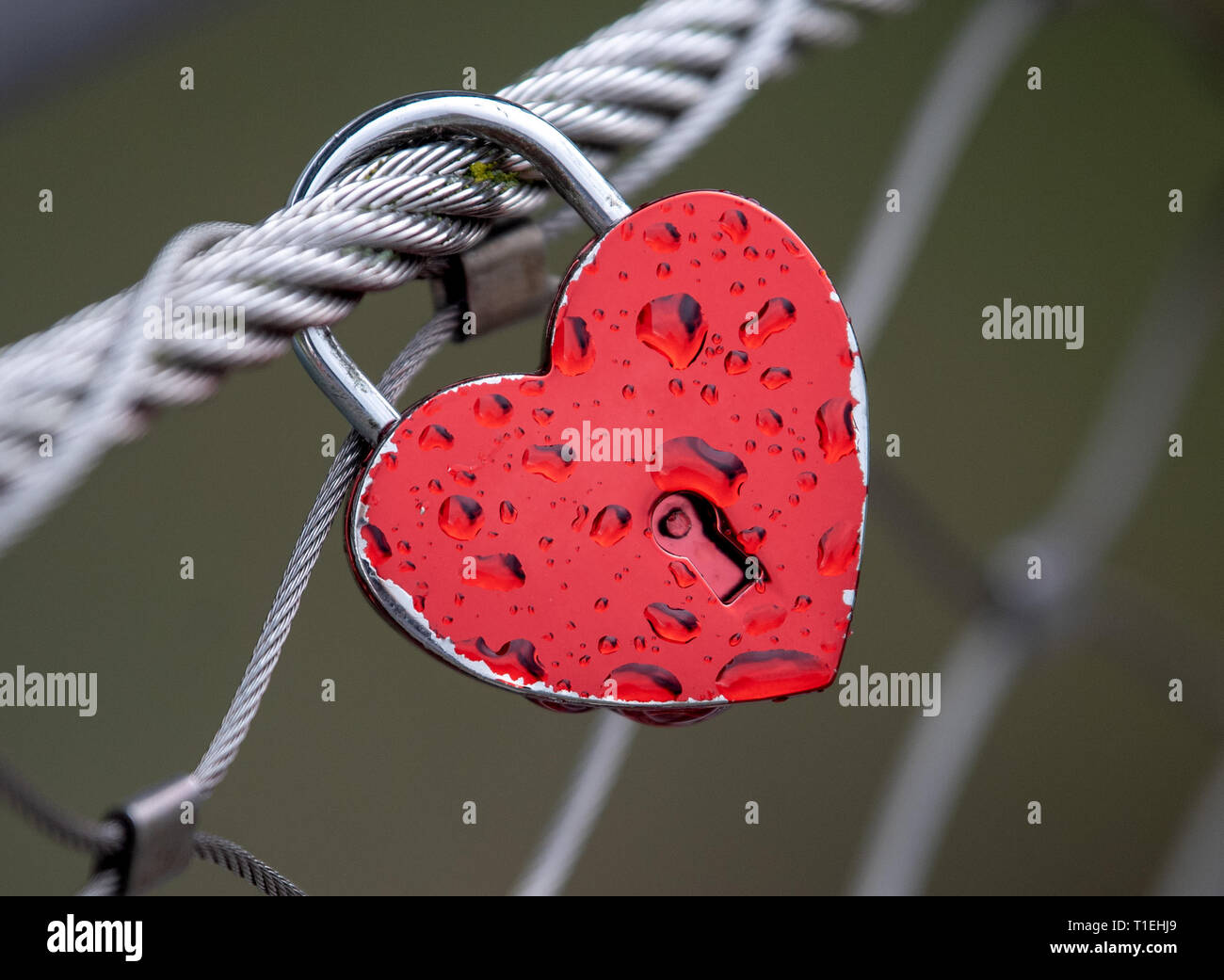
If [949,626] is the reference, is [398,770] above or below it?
below

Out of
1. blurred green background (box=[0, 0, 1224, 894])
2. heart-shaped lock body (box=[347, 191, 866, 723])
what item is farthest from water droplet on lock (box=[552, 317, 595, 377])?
blurred green background (box=[0, 0, 1224, 894])

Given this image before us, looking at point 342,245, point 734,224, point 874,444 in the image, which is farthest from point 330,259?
point 874,444

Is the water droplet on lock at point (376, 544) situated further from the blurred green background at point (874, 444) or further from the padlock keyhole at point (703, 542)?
the blurred green background at point (874, 444)

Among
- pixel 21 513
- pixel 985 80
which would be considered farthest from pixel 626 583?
pixel 985 80

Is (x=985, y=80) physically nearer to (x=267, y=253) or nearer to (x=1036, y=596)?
(x=1036, y=596)

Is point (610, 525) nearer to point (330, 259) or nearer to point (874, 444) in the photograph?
point (330, 259)

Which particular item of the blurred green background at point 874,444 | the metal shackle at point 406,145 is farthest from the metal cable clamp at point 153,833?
the blurred green background at point 874,444

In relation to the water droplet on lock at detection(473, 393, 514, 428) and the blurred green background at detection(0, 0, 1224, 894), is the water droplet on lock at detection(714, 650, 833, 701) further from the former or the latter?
the blurred green background at detection(0, 0, 1224, 894)
